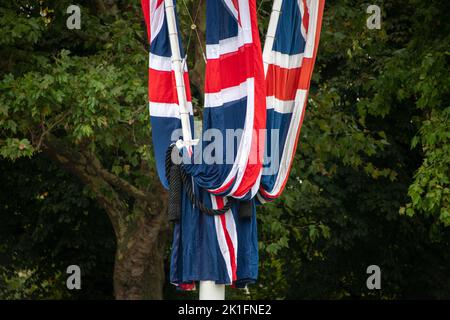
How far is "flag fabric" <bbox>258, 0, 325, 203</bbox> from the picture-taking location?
9016 mm

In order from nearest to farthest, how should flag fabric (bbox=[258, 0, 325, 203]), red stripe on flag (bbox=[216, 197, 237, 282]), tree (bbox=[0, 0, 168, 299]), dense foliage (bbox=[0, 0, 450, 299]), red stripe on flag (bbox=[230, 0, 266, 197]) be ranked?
red stripe on flag (bbox=[230, 0, 266, 197]), red stripe on flag (bbox=[216, 197, 237, 282]), flag fabric (bbox=[258, 0, 325, 203]), tree (bbox=[0, 0, 168, 299]), dense foliage (bbox=[0, 0, 450, 299])

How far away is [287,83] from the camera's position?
9.16m

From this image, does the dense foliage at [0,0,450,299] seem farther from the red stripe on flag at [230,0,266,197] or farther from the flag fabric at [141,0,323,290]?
the red stripe on flag at [230,0,266,197]

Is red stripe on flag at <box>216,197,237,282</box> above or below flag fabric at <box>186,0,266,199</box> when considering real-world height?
below

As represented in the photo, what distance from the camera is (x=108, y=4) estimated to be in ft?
55.3

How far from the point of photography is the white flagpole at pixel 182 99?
8.64 meters

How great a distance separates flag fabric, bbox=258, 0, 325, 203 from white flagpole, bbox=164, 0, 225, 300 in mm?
728

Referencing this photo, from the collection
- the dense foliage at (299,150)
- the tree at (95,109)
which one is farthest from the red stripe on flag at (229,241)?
the tree at (95,109)

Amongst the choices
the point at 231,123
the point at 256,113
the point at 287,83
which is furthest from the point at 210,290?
Result: the point at 287,83

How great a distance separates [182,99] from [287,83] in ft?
3.30

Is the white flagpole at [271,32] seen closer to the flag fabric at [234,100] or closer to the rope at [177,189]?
the flag fabric at [234,100]

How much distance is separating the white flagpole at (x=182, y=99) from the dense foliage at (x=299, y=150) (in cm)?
181

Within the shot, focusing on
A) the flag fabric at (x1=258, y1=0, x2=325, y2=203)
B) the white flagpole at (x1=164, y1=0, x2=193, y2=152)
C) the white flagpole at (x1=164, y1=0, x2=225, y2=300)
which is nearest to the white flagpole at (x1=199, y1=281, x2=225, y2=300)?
the white flagpole at (x1=164, y1=0, x2=225, y2=300)
